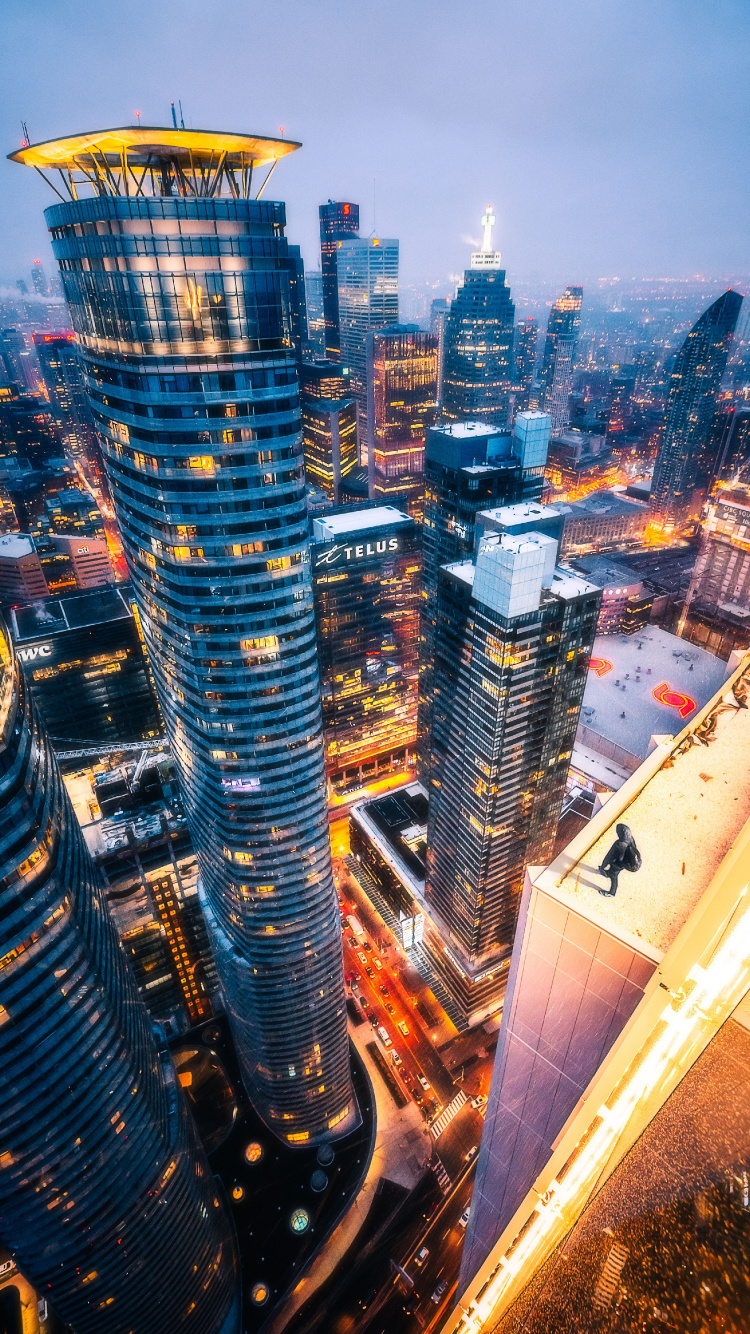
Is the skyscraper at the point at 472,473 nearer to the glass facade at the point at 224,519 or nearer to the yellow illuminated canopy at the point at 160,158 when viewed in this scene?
the glass facade at the point at 224,519

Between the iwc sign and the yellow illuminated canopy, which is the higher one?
the yellow illuminated canopy

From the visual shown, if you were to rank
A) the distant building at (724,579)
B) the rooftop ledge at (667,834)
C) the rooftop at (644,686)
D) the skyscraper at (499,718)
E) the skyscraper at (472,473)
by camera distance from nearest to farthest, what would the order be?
the rooftop ledge at (667,834) → the skyscraper at (499,718) → the skyscraper at (472,473) → the rooftop at (644,686) → the distant building at (724,579)

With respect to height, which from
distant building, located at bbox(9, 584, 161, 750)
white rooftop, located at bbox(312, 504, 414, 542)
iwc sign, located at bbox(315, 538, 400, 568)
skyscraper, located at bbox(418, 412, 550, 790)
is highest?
skyscraper, located at bbox(418, 412, 550, 790)

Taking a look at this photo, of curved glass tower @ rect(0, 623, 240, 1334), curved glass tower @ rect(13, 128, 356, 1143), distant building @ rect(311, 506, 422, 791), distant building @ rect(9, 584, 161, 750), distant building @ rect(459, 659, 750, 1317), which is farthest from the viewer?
distant building @ rect(311, 506, 422, 791)

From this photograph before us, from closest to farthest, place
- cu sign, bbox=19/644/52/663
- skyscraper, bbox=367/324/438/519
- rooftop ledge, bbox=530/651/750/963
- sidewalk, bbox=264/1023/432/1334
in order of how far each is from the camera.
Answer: rooftop ledge, bbox=530/651/750/963 < sidewalk, bbox=264/1023/432/1334 < cu sign, bbox=19/644/52/663 < skyscraper, bbox=367/324/438/519

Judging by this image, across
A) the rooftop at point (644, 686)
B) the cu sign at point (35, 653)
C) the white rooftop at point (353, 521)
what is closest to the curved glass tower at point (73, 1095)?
the cu sign at point (35, 653)

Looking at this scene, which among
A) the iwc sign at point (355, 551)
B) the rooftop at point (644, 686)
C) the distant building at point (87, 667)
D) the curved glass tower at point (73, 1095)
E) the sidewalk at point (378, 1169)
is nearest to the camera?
the curved glass tower at point (73, 1095)

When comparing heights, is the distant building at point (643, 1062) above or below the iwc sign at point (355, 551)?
above

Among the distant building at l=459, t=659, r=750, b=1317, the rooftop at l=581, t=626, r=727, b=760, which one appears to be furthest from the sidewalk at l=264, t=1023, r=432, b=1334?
the distant building at l=459, t=659, r=750, b=1317

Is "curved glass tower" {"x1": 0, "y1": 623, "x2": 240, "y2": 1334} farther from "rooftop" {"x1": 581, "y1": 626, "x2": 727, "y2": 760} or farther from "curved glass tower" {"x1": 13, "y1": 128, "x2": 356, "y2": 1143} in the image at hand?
"rooftop" {"x1": 581, "y1": 626, "x2": 727, "y2": 760}
